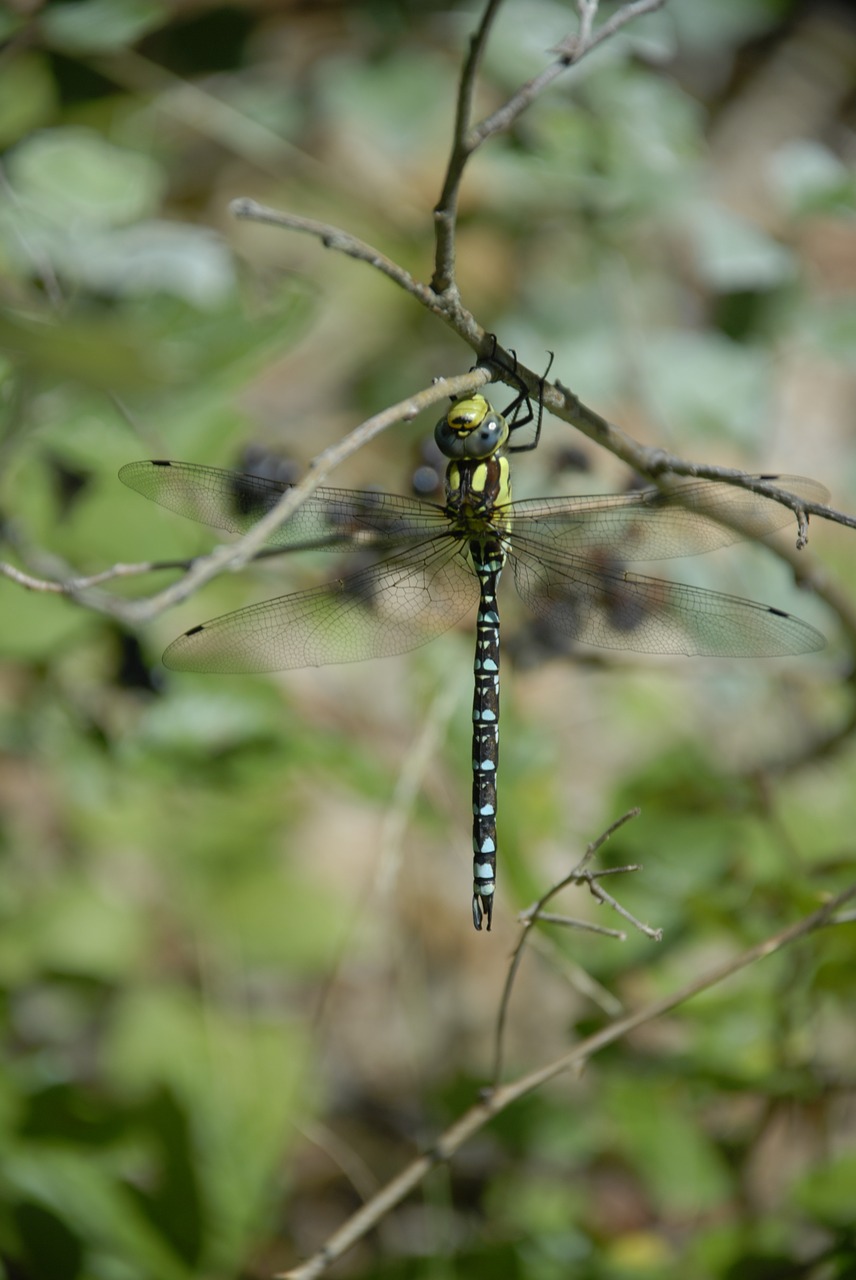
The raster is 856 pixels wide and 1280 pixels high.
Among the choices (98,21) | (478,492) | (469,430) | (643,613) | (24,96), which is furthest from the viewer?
(24,96)

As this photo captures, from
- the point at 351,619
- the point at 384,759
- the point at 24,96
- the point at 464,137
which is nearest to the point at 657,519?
the point at 351,619

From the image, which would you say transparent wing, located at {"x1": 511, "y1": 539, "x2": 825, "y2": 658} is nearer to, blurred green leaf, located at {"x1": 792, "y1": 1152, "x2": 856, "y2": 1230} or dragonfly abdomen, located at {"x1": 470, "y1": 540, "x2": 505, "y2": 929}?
dragonfly abdomen, located at {"x1": 470, "y1": 540, "x2": 505, "y2": 929}

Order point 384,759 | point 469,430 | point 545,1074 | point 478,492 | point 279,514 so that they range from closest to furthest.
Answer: point 279,514, point 545,1074, point 469,430, point 478,492, point 384,759

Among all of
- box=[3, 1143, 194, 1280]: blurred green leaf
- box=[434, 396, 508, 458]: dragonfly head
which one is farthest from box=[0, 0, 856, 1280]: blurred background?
box=[434, 396, 508, 458]: dragonfly head

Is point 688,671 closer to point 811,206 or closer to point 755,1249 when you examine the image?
point 811,206

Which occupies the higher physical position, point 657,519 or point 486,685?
point 657,519

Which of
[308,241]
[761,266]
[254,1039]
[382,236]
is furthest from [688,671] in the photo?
[308,241]

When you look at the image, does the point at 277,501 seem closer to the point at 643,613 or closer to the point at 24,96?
the point at 643,613
